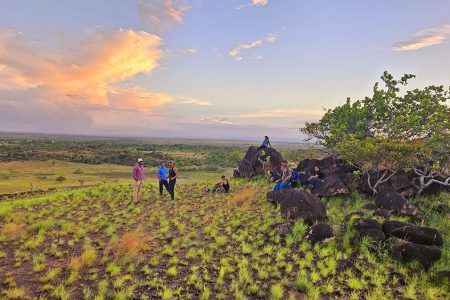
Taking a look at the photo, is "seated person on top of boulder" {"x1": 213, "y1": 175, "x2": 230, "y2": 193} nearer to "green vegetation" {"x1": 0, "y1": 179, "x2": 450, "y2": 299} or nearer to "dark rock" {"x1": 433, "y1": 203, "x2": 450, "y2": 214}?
"green vegetation" {"x1": 0, "y1": 179, "x2": 450, "y2": 299}

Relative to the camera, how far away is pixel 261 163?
113ft

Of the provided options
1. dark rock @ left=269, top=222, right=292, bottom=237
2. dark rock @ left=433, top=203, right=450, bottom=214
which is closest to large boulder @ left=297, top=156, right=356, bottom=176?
dark rock @ left=433, top=203, right=450, bottom=214

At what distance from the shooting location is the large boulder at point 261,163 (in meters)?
33.8

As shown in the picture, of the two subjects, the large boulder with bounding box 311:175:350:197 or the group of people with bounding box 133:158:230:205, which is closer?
the group of people with bounding box 133:158:230:205

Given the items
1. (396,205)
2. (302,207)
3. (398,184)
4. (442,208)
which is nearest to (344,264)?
(302,207)

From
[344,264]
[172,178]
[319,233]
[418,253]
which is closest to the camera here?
[344,264]

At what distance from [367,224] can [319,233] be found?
2.65 metres

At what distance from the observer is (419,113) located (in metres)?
26.0

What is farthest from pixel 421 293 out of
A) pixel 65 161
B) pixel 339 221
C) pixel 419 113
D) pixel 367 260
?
pixel 65 161

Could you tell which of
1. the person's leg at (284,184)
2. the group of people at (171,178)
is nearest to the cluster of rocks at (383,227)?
the person's leg at (284,184)

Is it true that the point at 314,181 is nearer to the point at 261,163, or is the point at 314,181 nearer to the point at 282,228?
the point at 282,228

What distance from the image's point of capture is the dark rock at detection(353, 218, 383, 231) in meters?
15.4

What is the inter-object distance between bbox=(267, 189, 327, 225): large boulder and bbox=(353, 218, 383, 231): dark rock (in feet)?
6.71

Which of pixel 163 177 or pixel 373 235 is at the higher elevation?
pixel 163 177
